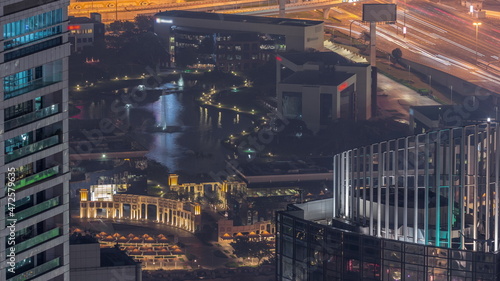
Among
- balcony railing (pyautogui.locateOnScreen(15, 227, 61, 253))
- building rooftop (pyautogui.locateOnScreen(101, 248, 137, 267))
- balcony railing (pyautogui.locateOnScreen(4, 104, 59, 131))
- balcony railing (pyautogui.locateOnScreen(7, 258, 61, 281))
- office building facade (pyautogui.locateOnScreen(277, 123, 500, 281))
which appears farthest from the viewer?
building rooftop (pyautogui.locateOnScreen(101, 248, 137, 267))

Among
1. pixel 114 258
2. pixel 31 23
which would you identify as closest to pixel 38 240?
pixel 31 23

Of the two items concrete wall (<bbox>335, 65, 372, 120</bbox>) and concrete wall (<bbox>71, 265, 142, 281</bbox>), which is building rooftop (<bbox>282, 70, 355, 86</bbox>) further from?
concrete wall (<bbox>71, 265, 142, 281</bbox>)

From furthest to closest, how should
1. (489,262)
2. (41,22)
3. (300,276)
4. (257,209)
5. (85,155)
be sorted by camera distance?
(85,155), (257,209), (300,276), (489,262), (41,22)

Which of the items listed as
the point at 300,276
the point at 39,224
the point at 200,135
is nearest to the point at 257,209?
the point at 200,135

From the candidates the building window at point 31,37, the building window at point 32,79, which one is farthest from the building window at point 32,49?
the building window at point 32,79

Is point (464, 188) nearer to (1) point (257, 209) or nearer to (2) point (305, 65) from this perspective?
(1) point (257, 209)

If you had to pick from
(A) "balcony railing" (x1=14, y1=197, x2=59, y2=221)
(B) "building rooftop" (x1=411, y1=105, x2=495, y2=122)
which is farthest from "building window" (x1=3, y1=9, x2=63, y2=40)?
(B) "building rooftop" (x1=411, y1=105, x2=495, y2=122)

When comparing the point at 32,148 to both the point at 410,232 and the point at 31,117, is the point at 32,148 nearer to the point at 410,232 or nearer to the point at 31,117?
the point at 31,117

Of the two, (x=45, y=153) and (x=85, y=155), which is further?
(x=85, y=155)
